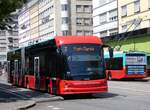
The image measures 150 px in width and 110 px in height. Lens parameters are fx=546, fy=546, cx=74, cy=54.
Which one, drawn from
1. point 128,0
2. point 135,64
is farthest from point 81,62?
point 128,0

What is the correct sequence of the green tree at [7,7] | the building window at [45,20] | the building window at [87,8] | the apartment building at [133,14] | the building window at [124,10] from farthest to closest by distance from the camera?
the building window at [45,20], the building window at [87,8], the building window at [124,10], the apartment building at [133,14], the green tree at [7,7]

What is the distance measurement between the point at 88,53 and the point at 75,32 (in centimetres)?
7716

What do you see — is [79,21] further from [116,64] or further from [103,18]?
[116,64]

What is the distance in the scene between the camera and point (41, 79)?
28422 mm

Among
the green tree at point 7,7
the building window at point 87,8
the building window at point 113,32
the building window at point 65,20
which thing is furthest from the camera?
the building window at point 87,8

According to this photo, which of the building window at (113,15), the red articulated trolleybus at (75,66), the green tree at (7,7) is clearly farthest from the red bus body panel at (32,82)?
the building window at (113,15)

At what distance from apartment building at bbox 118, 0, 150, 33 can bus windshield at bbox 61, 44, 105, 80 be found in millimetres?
37055

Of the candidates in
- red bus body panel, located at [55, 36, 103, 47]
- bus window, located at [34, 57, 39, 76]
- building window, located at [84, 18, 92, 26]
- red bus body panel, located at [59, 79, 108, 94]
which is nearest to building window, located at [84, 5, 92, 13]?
building window, located at [84, 18, 92, 26]

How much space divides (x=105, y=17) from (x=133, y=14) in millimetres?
12014

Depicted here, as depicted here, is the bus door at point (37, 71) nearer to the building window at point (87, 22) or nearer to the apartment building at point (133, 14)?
the apartment building at point (133, 14)

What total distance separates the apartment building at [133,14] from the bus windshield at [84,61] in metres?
37.1

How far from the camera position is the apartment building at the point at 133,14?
Answer: 2455 inches

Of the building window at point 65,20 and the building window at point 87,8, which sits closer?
the building window at point 65,20

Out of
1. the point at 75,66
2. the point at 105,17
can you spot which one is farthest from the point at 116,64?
the point at 105,17
